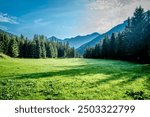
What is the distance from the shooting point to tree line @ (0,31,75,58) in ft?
305

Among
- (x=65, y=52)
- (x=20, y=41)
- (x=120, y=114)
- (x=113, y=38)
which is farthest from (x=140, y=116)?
(x=65, y=52)

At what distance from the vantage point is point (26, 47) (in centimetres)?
11594

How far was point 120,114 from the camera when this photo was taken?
37.5 feet

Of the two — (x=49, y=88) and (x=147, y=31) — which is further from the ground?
(x=147, y=31)

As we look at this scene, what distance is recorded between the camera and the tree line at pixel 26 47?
92856 millimetres

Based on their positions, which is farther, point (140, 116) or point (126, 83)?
point (126, 83)

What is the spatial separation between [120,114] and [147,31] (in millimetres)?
43305

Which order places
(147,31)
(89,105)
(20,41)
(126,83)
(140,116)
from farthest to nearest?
(20,41), (147,31), (126,83), (89,105), (140,116)

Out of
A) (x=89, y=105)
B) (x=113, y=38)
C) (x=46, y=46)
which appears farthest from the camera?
(x=46, y=46)

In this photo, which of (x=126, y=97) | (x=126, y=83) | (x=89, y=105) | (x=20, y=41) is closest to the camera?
(x=89, y=105)

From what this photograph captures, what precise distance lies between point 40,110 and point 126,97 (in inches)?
237

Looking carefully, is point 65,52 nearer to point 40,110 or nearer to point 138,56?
point 138,56

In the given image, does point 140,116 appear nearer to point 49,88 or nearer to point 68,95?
point 68,95

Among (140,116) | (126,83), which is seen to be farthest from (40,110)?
(126,83)
